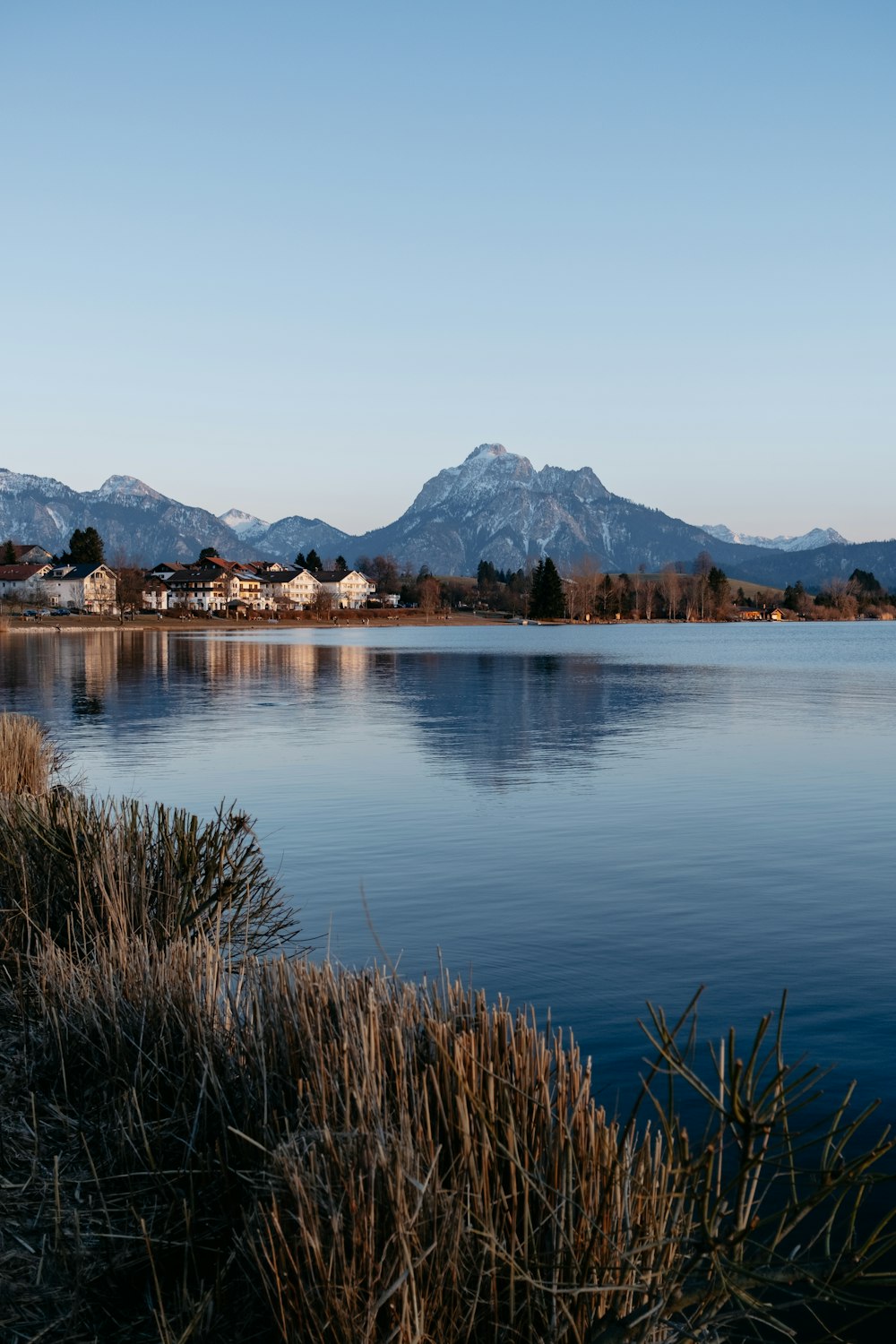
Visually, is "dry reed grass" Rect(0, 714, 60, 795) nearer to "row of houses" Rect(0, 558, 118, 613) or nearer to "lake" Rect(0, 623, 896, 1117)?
"lake" Rect(0, 623, 896, 1117)

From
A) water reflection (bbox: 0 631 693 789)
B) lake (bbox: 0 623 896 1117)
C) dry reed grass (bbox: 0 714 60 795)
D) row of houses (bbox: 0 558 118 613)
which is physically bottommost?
lake (bbox: 0 623 896 1117)

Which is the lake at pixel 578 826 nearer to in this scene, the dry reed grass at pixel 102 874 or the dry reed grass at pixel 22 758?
the dry reed grass at pixel 102 874

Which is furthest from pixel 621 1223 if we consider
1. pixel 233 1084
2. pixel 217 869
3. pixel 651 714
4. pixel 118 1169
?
pixel 651 714

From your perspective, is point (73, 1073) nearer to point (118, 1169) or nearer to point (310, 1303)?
point (118, 1169)

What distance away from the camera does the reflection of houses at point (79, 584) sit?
184950 millimetres

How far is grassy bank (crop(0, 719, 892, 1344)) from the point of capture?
3994 mm

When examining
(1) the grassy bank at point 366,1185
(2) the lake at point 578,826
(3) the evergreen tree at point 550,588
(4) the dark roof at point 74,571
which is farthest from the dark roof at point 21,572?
(1) the grassy bank at point 366,1185

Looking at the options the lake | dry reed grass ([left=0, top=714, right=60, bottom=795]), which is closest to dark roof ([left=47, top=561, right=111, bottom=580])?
the lake

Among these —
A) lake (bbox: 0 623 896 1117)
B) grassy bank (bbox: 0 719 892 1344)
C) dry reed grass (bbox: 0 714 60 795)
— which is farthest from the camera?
dry reed grass (bbox: 0 714 60 795)

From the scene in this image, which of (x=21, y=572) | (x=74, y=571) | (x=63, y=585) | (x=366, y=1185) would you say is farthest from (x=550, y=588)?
(x=366, y=1185)

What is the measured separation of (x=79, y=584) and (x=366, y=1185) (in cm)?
19583

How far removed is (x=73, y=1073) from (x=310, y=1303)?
11.8 ft

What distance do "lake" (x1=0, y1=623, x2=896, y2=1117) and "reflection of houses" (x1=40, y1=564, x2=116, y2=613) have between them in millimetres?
135062

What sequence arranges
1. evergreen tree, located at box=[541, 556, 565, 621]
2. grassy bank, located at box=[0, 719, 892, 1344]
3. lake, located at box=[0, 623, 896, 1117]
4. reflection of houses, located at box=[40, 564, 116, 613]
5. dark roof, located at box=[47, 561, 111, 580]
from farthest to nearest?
evergreen tree, located at box=[541, 556, 565, 621] < dark roof, located at box=[47, 561, 111, 580] < reflection of houses, located at box=[40, 564, 116, 613] < lake, located at box=[0, 623, 896, 1117] < grassy bank, located at box=[0, 719, 892, 1344]
